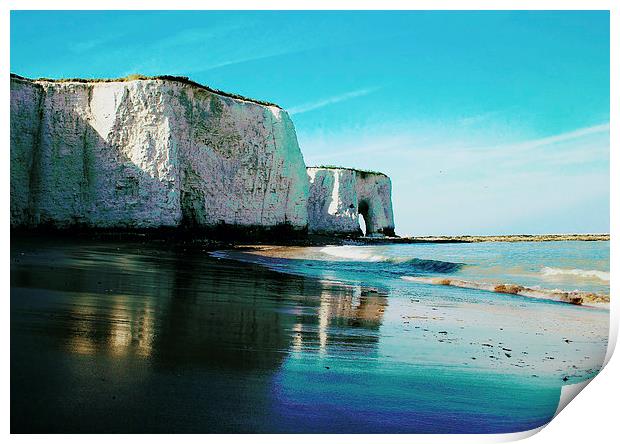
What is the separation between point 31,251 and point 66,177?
21.0ft

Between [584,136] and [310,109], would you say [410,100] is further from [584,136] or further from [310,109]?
[584,136]

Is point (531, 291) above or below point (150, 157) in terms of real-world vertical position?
below

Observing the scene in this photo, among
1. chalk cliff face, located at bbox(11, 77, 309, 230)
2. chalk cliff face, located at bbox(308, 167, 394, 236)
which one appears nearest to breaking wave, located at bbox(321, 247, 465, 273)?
chalk cliff face, located at bbox(11, 77, 309, 230)

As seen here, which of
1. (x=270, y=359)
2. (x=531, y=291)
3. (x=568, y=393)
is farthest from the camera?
(x=531, y=291)

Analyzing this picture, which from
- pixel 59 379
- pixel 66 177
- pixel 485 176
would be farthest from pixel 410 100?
pixel 66 177

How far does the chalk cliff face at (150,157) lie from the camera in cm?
977

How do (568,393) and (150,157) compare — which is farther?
(150,157)

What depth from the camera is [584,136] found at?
3.42m

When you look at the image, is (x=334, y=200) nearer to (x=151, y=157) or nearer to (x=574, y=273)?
(x=151, y=157)

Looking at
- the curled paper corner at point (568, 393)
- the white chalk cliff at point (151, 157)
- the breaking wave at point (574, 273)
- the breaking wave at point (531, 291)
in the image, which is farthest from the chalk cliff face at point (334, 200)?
the curled paper corner at point (568, 393)

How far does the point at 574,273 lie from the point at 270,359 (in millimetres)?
4960

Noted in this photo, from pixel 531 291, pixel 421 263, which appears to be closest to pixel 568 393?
pixel 531 291

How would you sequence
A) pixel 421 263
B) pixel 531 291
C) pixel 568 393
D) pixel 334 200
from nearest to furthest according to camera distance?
pixel 568 393 < pixel 531 291 < pixel 421 263 < pixel 334 200

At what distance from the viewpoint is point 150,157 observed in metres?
14.0
